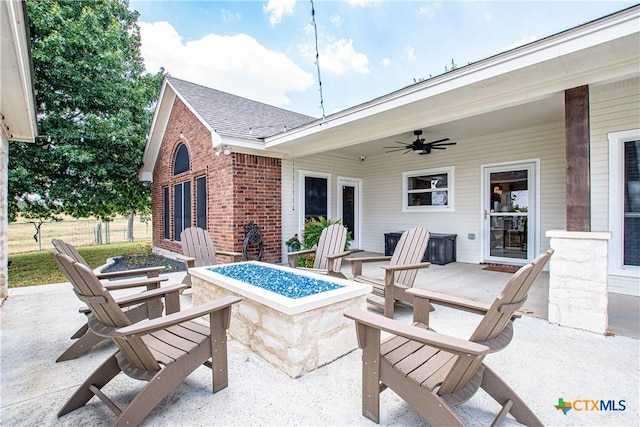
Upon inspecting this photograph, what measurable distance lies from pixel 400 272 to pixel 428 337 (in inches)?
85.4

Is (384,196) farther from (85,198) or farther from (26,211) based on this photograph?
(26,211)

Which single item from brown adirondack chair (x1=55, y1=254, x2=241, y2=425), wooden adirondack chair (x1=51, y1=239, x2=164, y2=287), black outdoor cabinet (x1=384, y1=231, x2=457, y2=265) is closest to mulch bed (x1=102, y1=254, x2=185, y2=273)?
wooden adirondack chair (x1=51, y1=239, x2=164, y2=287)

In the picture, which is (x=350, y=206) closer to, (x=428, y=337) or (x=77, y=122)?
(x=428, y=337)

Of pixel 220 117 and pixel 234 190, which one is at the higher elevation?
pixel 220 117

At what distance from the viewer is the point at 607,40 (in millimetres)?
2473

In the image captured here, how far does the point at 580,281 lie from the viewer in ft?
9.41

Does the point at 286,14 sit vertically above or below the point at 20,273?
above

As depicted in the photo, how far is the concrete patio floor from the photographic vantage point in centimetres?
173

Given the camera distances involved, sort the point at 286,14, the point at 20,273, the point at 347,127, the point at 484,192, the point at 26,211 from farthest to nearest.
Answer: the point at 26,211
the point at 20,273
the point at 484,192
the point at 286,14
the point at 347,127

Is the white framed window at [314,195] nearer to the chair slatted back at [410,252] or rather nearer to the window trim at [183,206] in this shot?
the window trim at [183,206]

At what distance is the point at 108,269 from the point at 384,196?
22.9 ft

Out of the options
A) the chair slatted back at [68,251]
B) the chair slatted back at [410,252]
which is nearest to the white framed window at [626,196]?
the chair slatted back at [410,252]

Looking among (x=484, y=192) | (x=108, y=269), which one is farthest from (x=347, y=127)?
(x=108, y=269)

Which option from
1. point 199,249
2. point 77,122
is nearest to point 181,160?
point 77,122
